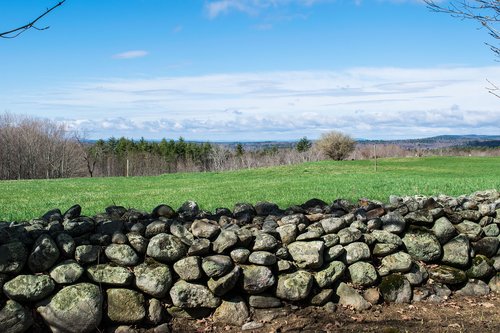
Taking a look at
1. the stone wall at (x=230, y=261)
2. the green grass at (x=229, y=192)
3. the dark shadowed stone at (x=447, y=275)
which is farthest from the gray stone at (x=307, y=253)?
the green grass at (x=229, y=192)

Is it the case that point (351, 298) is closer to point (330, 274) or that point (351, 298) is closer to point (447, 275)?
point (330, 274)

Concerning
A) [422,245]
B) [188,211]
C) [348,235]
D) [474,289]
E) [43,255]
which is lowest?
[474,289]

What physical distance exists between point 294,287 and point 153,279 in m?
1.79

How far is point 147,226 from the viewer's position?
653cm

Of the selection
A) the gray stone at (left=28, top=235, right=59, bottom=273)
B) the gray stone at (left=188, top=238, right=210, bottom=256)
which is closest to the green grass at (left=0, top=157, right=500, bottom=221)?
the gray stone at (left=188, top=238, right=210, bottom=256)

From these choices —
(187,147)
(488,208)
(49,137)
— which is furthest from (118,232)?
(187,147)

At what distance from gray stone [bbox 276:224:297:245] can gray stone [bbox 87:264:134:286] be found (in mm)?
2079

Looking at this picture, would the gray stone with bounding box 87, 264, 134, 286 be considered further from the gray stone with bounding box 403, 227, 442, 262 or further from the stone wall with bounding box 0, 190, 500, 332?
the gray stone with bounding box 403, 227, 442, 262

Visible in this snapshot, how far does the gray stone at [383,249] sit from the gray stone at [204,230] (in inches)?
91.9

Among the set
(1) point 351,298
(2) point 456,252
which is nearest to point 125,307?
(1) point 351,298

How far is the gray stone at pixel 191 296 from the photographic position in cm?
609

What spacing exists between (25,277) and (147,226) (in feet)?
5.11

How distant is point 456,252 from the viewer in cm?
758

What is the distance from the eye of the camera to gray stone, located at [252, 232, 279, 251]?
6.53m
